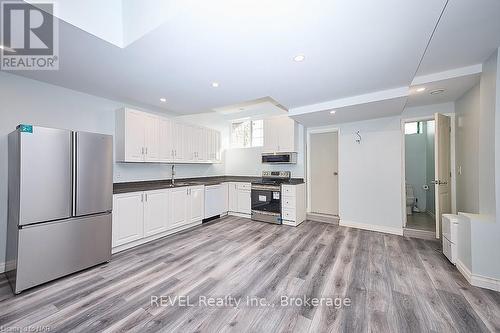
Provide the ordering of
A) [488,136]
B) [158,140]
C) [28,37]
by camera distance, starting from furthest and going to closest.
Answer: [158,140] < [488,136] < [28,37]

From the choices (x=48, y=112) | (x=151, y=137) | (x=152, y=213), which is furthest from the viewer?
(x=151, y=137)

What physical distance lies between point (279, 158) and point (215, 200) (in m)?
1.85

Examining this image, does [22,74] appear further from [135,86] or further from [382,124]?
[382,124]

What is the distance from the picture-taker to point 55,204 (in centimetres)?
216

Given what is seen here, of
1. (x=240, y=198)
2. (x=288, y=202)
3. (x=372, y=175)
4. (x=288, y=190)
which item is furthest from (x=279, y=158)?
(x=372, y=175)

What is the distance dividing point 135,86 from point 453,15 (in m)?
3.57

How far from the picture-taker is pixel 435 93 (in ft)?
9.92

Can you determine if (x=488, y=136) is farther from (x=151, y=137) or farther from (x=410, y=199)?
(x=151, y=137)

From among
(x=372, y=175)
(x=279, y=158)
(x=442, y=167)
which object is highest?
(x=279, y=158)

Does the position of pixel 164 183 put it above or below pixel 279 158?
below

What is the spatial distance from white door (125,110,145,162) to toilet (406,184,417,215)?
6.22 meters

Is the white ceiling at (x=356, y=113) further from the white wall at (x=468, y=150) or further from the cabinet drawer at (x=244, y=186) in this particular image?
the cabinet drawer at (x=244, y=186)

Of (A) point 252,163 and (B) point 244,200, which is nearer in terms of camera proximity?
(B) point 244,200

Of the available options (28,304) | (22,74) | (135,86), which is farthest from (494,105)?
(22,74)
